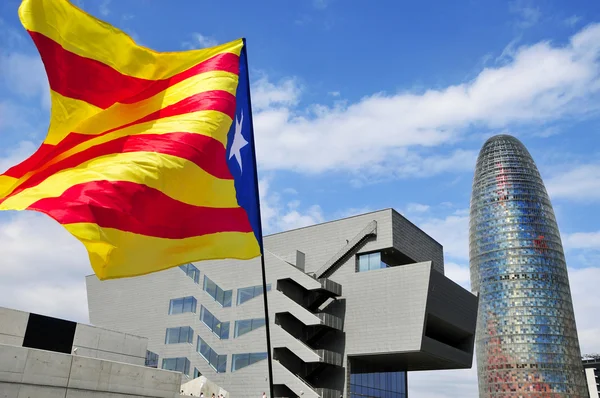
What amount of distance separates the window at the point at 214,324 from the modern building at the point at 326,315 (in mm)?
115

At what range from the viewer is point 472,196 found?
18600 cm

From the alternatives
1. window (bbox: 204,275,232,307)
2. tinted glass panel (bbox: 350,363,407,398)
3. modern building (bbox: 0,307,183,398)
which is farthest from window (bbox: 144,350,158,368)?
tinted glass panel (bbox: 350,363,407,398)

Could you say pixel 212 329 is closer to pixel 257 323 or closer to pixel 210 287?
pixel 210 287

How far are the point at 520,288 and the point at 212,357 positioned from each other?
430 ft

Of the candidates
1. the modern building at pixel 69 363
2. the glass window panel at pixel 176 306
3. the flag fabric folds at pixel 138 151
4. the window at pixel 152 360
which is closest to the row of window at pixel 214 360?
the window at pixel 152 360

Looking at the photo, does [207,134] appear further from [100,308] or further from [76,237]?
A: [100,308]

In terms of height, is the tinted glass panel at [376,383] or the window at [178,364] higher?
the window at [178,364]

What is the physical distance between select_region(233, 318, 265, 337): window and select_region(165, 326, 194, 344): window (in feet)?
24.4

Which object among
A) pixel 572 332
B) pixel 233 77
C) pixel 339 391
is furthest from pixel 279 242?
→ pixel 572 332

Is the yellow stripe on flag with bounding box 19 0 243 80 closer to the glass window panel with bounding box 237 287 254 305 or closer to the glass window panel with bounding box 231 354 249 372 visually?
the glass window panel with bounding box 231 354 249 372

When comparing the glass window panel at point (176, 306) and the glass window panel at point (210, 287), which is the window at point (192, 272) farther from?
the glass window panel at point (176, 306)

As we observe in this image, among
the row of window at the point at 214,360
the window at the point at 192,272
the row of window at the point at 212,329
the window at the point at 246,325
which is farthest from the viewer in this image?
the window at the point at 192,272

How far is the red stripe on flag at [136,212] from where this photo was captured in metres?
8.91

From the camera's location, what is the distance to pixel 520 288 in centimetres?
16700
